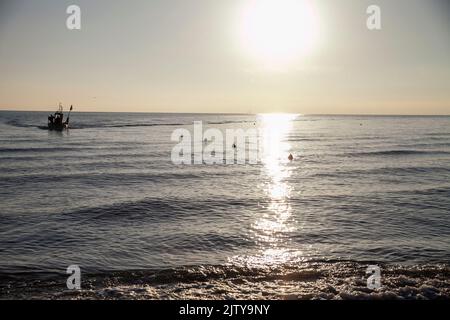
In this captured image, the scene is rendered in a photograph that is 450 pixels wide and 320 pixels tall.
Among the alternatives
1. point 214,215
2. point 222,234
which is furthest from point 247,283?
point 214,215

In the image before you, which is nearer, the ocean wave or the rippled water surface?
the ocean wave

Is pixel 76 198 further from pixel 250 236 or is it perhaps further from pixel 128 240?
pixel 250 236

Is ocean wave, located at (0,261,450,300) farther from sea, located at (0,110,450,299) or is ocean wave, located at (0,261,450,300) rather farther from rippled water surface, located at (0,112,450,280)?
rippled water surface, located at (0,112,450,280)

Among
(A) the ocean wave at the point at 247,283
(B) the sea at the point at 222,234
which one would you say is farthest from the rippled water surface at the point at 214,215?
(A) the ocean wave at the point at 247,283

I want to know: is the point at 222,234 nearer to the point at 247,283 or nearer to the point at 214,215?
the point at 214,215

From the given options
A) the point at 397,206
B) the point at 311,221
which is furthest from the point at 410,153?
the point at 311,221

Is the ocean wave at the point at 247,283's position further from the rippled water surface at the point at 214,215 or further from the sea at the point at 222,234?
the rippled water surface at the point at 214,215

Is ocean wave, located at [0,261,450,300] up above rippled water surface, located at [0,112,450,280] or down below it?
below

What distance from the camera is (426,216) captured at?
19.3m

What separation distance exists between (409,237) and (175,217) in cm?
1104

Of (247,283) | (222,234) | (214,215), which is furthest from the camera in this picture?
(214,215)

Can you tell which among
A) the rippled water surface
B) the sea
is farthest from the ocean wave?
the rippled water surface

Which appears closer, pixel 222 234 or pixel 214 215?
pixel 222 234
